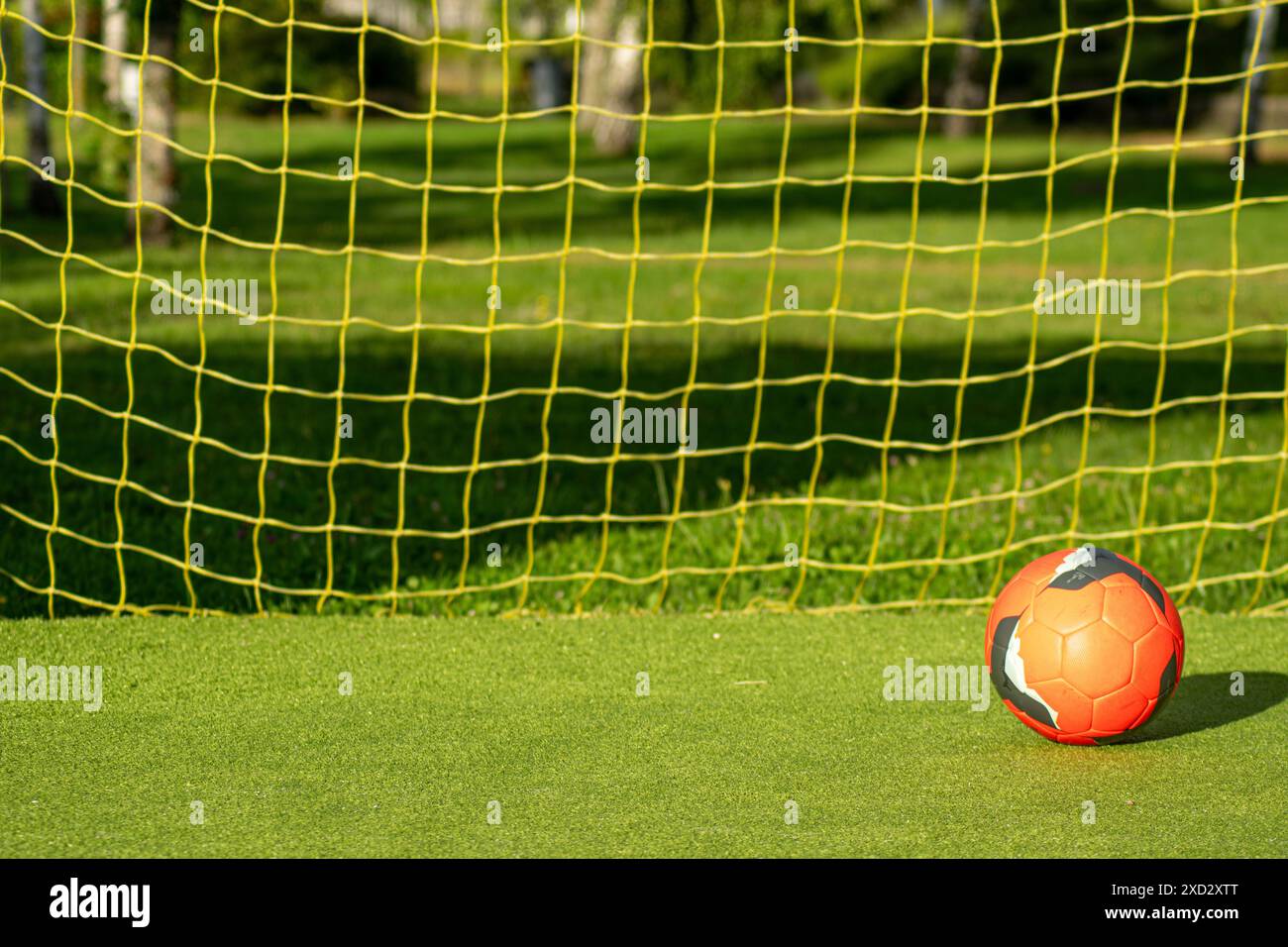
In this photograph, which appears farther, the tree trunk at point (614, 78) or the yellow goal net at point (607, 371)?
the tree trunk at point (614, 78)

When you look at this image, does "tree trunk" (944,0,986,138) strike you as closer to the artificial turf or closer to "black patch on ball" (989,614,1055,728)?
the artificial turf

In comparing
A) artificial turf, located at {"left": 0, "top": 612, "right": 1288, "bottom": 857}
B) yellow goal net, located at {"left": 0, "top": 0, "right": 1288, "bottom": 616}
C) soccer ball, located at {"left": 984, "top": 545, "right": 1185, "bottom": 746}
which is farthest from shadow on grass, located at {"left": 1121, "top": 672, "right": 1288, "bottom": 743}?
yellow goal net, located at {"left": 0, "top": 0, "right": 1288, "bottom": 616}

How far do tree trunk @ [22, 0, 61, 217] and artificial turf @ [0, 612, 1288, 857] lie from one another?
9773 mm

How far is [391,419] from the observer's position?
26.2 feet

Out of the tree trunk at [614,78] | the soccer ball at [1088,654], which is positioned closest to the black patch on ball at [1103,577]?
the soccer ball at [1088,654]

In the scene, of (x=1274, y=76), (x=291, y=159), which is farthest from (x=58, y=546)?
(x=1274, y=76)

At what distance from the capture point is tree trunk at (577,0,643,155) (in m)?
24.1

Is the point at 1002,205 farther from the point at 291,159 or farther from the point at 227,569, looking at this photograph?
the point at 227,569

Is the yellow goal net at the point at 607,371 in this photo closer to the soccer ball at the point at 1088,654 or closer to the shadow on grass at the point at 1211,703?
the shadow on grass at the point at 1211,703

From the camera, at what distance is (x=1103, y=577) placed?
398 cm

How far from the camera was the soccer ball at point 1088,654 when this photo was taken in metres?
3.85

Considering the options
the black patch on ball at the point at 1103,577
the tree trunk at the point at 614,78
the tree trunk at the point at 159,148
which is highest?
the tree trunk at the point at 614,78

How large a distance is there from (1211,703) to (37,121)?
41.4ft

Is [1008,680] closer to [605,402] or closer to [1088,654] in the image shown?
[1088,654]
